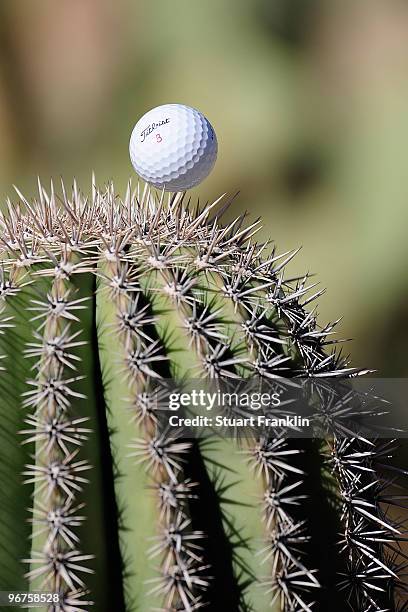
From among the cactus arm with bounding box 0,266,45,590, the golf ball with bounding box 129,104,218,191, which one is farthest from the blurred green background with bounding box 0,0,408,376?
the cactus arm with bounding box 0,266,45,590

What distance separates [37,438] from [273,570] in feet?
0.78

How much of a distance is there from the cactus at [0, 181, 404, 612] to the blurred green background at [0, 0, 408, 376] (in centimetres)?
110

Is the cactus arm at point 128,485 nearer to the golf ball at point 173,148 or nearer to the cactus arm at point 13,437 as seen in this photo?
the cactus arm at point 13,437

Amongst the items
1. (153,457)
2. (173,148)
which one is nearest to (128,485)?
(153,457)

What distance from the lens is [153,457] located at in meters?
0.64

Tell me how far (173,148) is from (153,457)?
0.40m

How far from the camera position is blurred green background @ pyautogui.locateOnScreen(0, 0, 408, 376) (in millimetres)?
1834

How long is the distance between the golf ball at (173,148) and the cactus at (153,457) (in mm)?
153

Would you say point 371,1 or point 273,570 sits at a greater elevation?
point 371,1

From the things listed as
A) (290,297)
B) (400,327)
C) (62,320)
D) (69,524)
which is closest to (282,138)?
(400,327)

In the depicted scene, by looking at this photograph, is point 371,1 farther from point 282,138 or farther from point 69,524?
point 69,524

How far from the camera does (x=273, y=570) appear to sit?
0.66 metres

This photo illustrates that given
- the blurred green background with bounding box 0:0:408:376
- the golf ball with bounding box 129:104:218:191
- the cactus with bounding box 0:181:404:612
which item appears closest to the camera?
the cactus with bounding box 0:181:404:612
